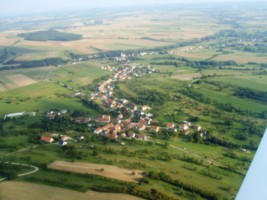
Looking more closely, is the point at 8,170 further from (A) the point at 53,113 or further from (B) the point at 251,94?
(B) the point at 251,94

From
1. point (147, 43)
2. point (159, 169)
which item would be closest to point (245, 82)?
point (159, 169)

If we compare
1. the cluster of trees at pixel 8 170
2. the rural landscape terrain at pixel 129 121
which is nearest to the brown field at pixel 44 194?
the rural landscape terrain at pixel 129 121

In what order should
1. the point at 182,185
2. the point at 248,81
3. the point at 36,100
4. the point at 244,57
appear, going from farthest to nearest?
the point at 244,57 < the point at 248,81 < the point at 36,100 < the point at 182,185

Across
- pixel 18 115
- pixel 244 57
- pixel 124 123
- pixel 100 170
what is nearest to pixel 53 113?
pixel 18 115

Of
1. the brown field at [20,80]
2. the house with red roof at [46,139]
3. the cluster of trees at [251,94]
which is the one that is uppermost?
the cluster of trees at [251,94]

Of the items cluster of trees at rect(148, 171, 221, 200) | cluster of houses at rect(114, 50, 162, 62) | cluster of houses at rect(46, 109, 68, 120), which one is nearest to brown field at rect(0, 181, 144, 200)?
cluster of trees at rect(148, 171, 221, 200)

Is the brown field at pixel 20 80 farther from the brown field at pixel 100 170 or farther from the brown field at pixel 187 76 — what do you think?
the brown field at pixel 100 170
